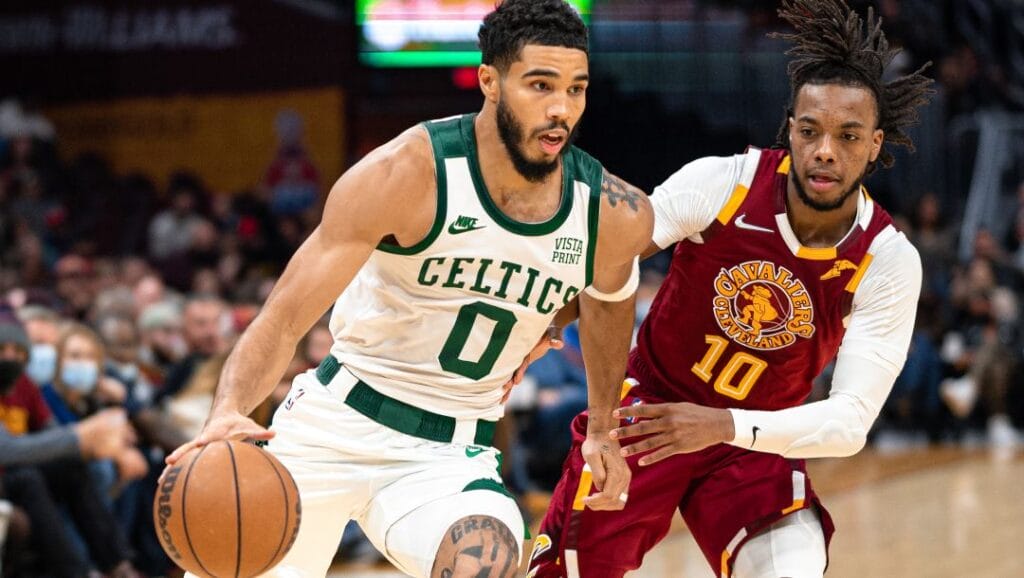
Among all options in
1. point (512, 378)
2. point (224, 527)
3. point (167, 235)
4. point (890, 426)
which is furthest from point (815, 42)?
point (167, 235)

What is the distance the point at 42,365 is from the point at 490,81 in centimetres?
427

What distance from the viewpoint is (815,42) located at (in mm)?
4883

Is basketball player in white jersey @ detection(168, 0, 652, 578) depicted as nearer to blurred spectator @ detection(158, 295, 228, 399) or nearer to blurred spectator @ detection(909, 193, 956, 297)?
blurred spectator @ detection(158, 295, 228, 399)

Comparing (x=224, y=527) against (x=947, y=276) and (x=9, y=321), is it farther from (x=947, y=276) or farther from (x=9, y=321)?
(x=947, y=276)

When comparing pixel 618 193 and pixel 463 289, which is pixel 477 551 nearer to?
pixel 463 289

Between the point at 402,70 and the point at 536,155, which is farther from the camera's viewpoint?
the point at 402,70

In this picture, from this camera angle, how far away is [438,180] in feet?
13.8

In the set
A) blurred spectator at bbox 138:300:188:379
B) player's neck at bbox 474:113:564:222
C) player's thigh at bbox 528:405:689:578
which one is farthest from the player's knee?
blurred spectator at bbox 138:300:188:379

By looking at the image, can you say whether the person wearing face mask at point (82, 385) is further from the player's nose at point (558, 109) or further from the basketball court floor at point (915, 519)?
the player's nose at point (558, 109)

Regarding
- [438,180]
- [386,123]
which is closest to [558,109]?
[438,180]

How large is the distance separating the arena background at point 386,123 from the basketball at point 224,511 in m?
10.0

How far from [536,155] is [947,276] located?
11384mm

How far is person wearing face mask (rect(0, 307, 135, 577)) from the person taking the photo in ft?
21.8

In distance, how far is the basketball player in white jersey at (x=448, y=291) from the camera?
4090mm
